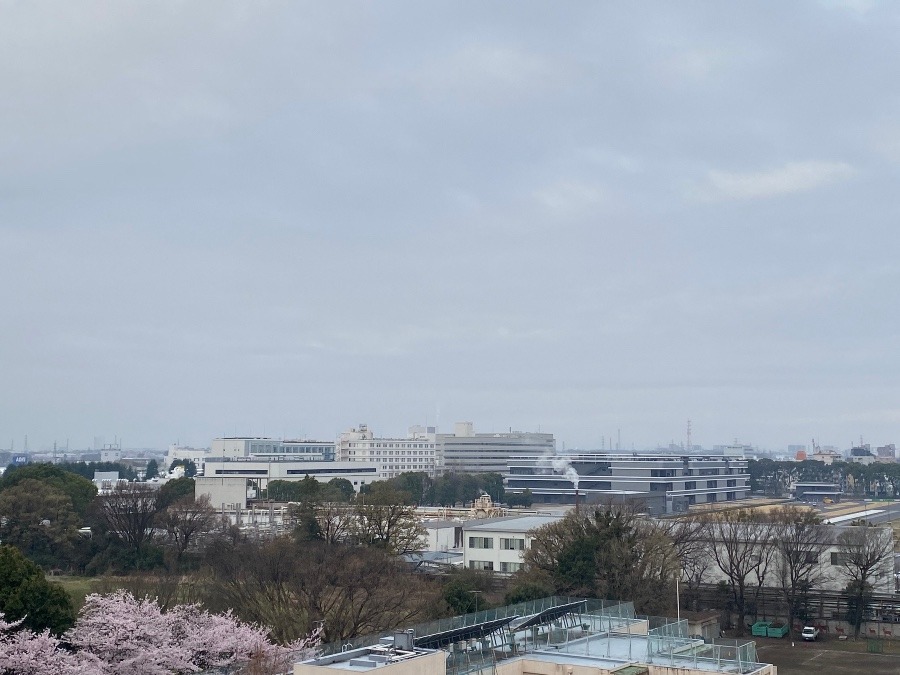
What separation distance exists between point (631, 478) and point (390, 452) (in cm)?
5111

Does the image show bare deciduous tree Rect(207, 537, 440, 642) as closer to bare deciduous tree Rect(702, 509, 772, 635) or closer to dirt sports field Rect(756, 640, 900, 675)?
dirt sports field Rect(756, 640, 900, 675)

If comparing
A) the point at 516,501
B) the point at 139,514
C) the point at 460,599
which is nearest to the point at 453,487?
the point at 516,501

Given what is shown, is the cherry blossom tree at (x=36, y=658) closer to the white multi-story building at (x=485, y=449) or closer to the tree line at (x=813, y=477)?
the tree line at (x=813, y=477)

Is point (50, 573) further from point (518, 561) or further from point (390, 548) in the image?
point (518, 561)

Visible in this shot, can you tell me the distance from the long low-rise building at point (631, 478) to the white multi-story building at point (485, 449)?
102 ft

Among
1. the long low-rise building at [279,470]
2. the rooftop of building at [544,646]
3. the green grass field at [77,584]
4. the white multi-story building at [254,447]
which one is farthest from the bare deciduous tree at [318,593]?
the white multi-story building at [254,447]

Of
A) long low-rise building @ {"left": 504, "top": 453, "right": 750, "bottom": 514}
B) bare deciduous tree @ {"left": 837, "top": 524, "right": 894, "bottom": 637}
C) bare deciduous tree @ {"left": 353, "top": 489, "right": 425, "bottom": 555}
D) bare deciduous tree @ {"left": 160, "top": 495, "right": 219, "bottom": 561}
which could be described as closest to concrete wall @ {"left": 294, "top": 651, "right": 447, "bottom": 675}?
bare deciduous tree @ {"left": 837, "top": 524, "right": 894, "bottom": 637}

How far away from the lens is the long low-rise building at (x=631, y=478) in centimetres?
10406

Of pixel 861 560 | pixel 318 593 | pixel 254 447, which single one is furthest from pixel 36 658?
pixel 254 447

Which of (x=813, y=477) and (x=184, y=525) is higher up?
(x=184, y=525)

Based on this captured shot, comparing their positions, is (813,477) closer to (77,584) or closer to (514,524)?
(514,524)

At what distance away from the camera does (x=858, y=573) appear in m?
40.4

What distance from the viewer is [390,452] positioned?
147125 mm

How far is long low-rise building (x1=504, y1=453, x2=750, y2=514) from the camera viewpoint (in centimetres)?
10406
